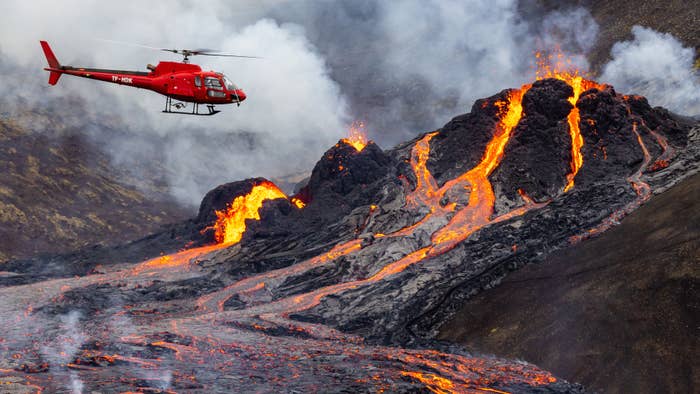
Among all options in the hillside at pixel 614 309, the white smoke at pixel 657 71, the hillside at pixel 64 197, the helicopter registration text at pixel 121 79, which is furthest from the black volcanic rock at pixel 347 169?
the hillside at pixel 64 197

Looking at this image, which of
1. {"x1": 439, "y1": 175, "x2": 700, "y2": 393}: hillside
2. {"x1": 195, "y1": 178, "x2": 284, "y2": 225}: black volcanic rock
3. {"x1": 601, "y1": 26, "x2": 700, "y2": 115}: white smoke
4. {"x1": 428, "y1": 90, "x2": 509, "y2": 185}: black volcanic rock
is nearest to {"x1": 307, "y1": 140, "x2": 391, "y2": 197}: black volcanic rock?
{"x1": 428, "y1": 90, "x2": 509, "y2": 185}: black volcanic rock

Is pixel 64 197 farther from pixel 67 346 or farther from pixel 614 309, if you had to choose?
pixel 614 309

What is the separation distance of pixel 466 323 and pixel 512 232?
12968mm

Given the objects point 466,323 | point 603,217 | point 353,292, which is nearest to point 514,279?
point 466,323

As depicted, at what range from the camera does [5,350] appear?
130 ft

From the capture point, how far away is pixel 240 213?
78.2 meters

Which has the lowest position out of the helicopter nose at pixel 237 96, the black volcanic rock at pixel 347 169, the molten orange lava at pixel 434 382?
the molten orange lava at pixel 434 382

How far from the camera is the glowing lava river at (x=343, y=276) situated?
34.2 metres

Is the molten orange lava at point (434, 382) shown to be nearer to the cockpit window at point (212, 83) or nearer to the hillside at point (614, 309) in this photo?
the hillside at point (614, 309)

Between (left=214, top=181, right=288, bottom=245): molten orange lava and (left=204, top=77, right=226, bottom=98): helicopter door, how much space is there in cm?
3679

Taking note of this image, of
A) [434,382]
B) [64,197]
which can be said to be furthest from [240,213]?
[64,197]

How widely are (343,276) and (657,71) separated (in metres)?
85.0

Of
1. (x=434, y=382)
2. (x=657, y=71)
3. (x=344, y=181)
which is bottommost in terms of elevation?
(x=434, y=382)

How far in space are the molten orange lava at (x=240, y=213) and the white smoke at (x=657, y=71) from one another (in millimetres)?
63027
